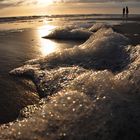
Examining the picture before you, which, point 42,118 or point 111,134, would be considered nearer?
point 111,134

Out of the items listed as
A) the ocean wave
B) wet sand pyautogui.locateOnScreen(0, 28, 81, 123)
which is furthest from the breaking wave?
the ocean wave

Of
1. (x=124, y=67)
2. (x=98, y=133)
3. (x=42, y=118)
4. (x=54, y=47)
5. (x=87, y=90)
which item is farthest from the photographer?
(x=54, y=47)

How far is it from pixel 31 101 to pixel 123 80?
1805 millimetres

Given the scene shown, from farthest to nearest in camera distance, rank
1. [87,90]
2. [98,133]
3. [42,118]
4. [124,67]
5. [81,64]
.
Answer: [81,64] < [124,67] < [87,90] < [42,118] < [98,133]

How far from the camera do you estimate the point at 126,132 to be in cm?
511

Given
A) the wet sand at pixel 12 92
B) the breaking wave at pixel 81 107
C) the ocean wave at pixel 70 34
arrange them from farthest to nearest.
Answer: the ocean wave at pixel 70 34 → the wet sand at pixel 12 92 → the breaking wave at pixel 81 107

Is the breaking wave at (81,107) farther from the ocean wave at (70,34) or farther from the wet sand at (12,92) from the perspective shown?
the ocean wave at (70,34)

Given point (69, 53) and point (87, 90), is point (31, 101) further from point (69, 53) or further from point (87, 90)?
point (69, 53)

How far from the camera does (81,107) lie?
5.68 meters

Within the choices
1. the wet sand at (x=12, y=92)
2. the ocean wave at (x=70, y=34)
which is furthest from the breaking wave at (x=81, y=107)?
the ocean wave at (x=70, y=34)

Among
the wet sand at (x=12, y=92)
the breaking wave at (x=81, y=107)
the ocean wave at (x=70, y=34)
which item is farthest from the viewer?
the ocean wave at (x=70, y=34)

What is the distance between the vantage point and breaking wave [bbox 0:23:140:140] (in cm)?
509

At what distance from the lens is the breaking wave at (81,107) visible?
16.7 feet

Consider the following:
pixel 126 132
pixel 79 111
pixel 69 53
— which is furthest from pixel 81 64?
pixel 126 132
